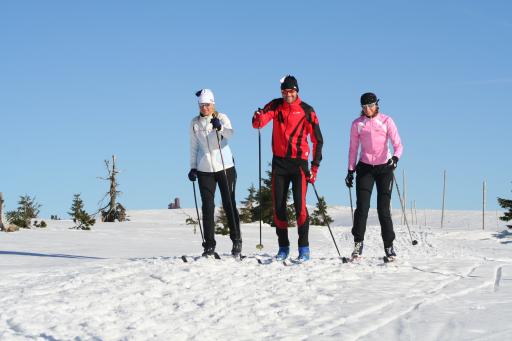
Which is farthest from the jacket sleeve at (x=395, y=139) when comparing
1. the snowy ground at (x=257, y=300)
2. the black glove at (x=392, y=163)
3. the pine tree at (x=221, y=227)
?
the pine tree at (x=221, y=227)

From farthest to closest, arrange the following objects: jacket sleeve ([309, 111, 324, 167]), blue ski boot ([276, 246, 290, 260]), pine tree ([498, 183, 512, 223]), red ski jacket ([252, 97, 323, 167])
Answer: pine tree ([498, 183, 512, 223]) < blue ski boot ([276, 246, 290, 260]) < jacket sleeve ([309, 111, 324, 167]) < red ski jacket ([252, 97, 323, 167])

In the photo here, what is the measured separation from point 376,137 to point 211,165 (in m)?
2.25

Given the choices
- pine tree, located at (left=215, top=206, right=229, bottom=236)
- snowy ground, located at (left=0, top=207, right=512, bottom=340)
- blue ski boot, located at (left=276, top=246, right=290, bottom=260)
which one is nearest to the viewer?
snowy ground, located at (left=0, top=207, right=512, bottom=340)

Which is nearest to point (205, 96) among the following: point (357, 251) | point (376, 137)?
point (376, 137)

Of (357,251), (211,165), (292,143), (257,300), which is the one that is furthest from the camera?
(211,165)

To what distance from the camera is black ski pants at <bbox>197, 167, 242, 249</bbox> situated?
8547 millimetres

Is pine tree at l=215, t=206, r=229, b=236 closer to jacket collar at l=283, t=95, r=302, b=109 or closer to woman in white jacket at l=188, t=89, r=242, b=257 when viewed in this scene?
woman in white jacket at l=188, t=89, r=242, b=257

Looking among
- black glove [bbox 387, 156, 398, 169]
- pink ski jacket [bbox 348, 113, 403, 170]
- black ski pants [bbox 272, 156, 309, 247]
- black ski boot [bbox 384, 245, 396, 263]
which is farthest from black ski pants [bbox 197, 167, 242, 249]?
black glove [bbox 387, 156, 398, 169]

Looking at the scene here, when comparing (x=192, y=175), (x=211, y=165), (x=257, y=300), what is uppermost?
(x=211, y=165)

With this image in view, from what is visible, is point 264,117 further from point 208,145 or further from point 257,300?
point 257,300

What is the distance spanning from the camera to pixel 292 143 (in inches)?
323

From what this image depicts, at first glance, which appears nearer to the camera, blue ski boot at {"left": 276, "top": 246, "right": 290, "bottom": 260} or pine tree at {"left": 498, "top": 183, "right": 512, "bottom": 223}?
blue ski boot at {"left": 276, "top": 246, "right": 290, "bottom": 260}

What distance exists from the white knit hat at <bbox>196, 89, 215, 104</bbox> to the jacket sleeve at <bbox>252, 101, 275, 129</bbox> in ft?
2.49

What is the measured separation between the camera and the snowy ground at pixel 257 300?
447cm
